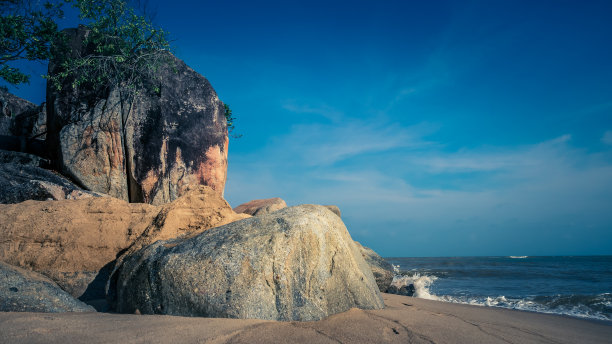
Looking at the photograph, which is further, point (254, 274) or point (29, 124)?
point (29, 124)

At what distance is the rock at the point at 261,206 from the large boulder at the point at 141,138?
251 cm

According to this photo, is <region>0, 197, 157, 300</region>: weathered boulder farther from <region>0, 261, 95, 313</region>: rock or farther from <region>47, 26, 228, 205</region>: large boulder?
<region>47, 26, 228, 205</region>: large boulder

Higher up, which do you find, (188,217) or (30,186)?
(30,186)

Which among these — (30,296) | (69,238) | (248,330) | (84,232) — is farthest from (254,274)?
(69,238)

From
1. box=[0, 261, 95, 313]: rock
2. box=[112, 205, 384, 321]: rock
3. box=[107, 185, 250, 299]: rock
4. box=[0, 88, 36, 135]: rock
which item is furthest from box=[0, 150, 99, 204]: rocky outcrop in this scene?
box=[0, 88, 36, 135]: rock

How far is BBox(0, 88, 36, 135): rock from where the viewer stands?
14.2 metres

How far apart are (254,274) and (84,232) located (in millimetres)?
3389

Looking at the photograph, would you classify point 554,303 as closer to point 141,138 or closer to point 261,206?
point 261,206

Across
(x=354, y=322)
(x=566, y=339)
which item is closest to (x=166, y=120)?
(x=354, y=322)

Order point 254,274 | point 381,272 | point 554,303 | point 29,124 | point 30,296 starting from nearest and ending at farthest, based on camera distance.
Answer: point 254,274 → point 30,296 → point 554,303 → point 381,272 → point 29,124

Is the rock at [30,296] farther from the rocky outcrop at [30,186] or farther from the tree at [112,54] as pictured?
the tree at [112,54]

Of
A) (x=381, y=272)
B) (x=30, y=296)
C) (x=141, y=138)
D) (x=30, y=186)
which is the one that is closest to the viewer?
(x=30, y=296)

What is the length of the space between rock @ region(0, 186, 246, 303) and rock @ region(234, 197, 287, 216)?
21.2 feet

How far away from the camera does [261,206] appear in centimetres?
1264
